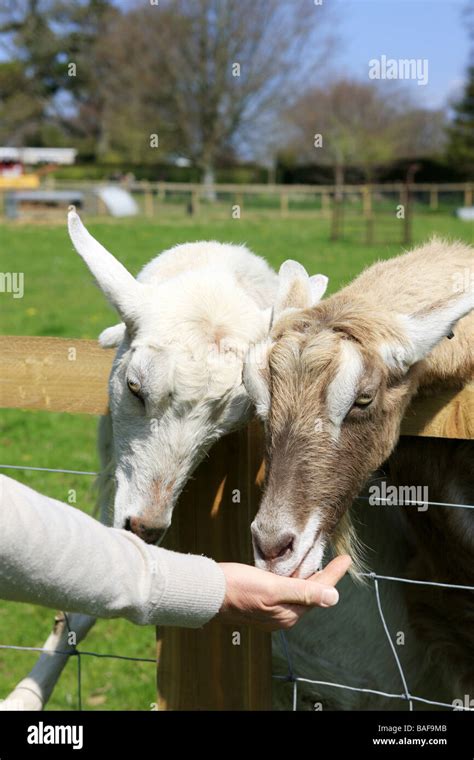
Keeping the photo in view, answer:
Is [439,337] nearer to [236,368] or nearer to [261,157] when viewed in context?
[236,368]

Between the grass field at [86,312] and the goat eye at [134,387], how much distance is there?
1.22 m

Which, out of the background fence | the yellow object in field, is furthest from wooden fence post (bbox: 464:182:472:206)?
the yellow object in field

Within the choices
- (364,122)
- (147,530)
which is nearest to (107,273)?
(147,530)

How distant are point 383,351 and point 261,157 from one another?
52.1 m

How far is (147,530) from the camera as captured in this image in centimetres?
284

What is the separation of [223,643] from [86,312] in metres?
10.4

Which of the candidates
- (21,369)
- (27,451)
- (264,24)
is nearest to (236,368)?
(21,369)

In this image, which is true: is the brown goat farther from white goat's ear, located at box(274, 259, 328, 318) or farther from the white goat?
the white goat

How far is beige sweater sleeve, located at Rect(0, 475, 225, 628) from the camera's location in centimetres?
188

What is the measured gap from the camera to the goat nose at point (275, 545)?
244 cm

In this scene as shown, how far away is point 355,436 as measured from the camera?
2588 millimetres

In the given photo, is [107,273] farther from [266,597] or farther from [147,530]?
[266,597]

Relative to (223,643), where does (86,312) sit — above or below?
above
